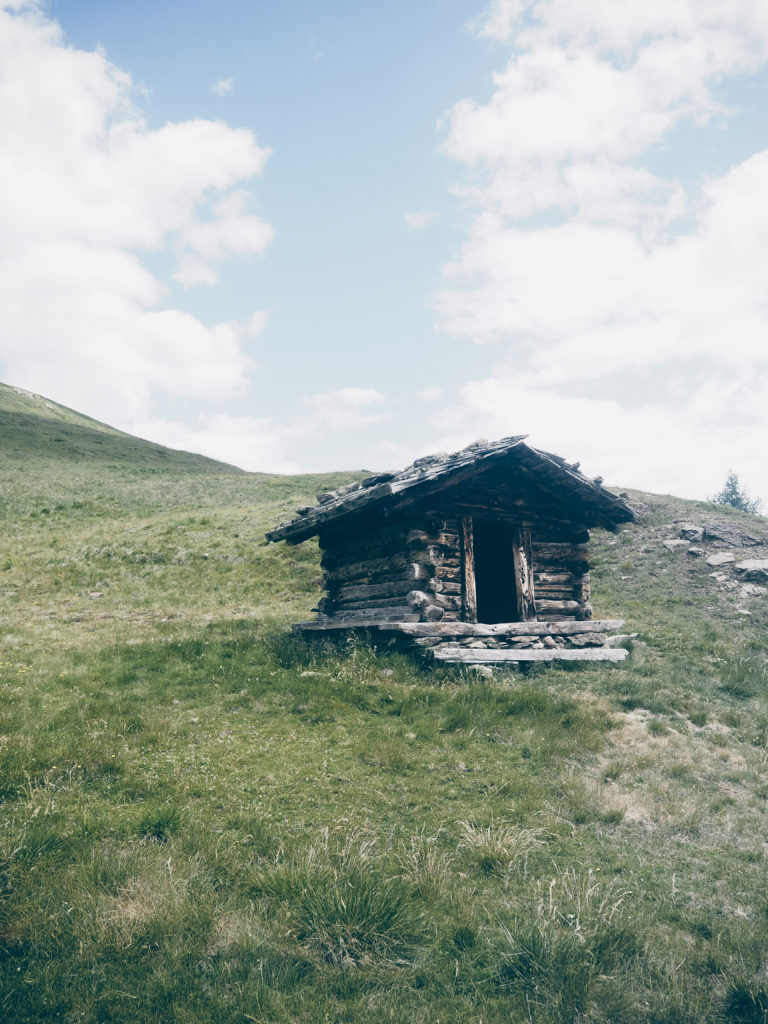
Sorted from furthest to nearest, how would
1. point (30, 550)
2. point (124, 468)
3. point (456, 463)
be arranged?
point (124, 468) < point (30, 550) < point (456, 463)

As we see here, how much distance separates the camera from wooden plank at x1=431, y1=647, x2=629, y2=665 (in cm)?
1156

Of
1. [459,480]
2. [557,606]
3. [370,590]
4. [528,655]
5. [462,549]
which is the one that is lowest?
[528,655]

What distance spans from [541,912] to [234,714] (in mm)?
5566

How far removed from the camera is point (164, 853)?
5215mm

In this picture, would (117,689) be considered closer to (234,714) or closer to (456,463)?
(234,714)

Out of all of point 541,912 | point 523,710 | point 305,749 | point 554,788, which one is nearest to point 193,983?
point 541,912

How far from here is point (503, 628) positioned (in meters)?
12.8

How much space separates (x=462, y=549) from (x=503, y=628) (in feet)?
5.92

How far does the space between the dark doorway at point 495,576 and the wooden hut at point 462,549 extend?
2323 mm

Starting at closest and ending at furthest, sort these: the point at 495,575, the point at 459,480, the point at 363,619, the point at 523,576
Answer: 1. the point at 459,480
2. the point at 363,619
3. the point at 523,576
4. the point at 495,575

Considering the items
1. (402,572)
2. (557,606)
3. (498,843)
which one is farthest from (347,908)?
(557,606)

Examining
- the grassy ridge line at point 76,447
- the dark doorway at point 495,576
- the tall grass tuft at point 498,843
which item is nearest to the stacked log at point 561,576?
the dark doorway at point 495,576

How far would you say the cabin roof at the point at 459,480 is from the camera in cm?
1234

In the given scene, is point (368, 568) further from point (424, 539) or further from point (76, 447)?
point (76, 447)
